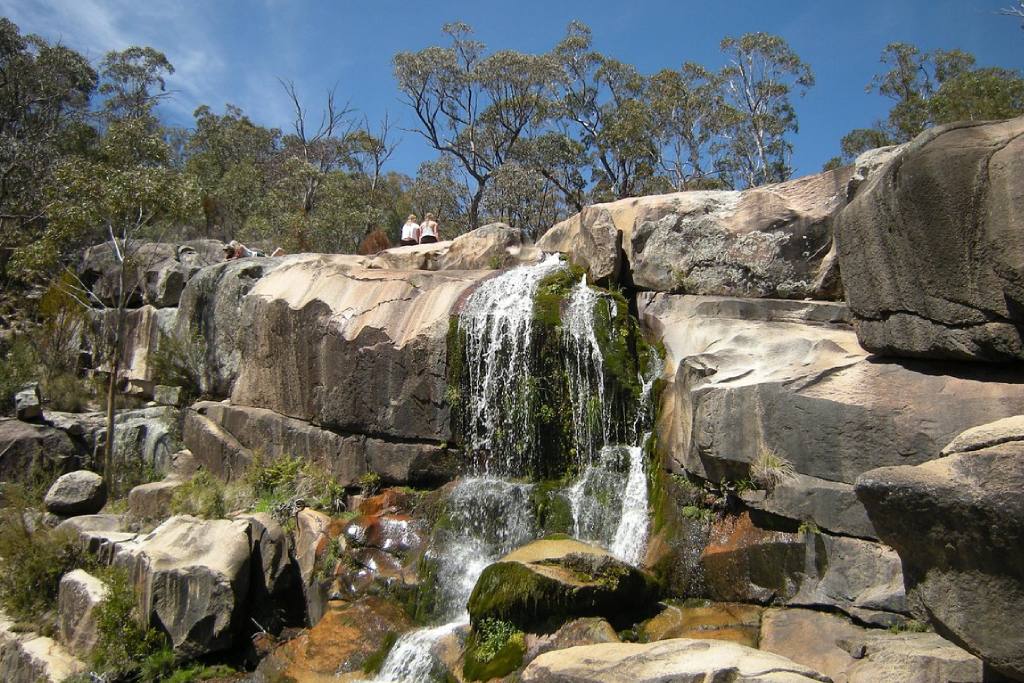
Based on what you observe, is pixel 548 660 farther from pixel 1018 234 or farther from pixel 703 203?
pixel 703 203

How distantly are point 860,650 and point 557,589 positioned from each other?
249 cm

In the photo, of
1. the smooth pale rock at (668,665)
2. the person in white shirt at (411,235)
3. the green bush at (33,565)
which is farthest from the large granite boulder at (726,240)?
the green bush at (33,565)

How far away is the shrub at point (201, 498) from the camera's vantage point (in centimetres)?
1115

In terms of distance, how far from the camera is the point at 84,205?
51.7 ft

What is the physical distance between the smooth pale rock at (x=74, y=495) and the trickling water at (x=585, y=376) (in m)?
7.79

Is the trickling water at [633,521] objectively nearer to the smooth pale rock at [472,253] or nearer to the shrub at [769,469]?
the shrub at [769,469]

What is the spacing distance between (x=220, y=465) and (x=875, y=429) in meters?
9.79

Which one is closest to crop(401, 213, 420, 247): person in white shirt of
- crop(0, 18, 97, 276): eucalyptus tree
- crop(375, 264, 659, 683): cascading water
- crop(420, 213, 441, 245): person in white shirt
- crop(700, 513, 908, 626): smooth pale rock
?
crop(420, 213, 441, 245): person in white shirt

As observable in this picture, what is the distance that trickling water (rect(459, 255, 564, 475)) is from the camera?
10.4 metres

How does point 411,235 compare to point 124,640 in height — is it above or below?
above

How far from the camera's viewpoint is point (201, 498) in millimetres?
11547

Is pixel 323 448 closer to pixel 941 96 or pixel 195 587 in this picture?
pixel 195 587

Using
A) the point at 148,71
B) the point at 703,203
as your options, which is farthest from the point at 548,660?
the point at 148,71

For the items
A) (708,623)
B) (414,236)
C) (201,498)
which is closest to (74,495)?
(201,498)
